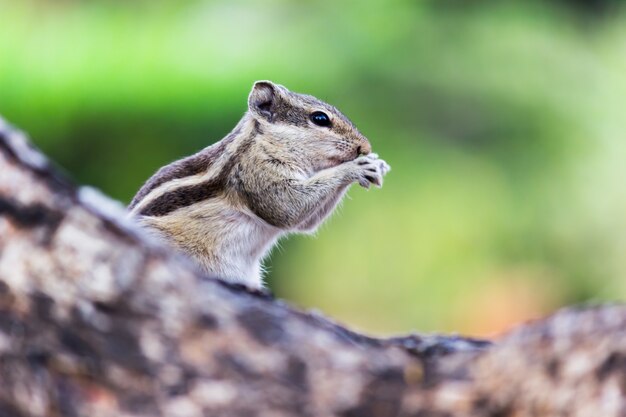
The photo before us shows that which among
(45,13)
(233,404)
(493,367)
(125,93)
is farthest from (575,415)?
(45,13)

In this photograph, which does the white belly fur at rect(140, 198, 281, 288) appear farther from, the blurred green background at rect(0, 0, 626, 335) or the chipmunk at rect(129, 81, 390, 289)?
the blurred green background at rect(0, 0, 626, 335)

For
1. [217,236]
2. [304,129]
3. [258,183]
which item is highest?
[304,129]

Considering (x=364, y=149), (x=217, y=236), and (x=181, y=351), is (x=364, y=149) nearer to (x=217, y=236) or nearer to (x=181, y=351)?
(x=217, y=236)

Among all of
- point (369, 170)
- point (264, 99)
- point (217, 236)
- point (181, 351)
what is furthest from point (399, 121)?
point (181, 351)

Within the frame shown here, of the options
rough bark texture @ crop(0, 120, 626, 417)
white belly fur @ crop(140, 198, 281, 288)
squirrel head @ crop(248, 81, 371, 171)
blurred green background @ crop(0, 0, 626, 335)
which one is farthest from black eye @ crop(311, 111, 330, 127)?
blurred green background @ crop(0, 0, 626, 335)

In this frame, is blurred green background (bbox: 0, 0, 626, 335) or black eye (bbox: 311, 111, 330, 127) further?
blurred green background (bbox: 0, 0, 626, 335)
